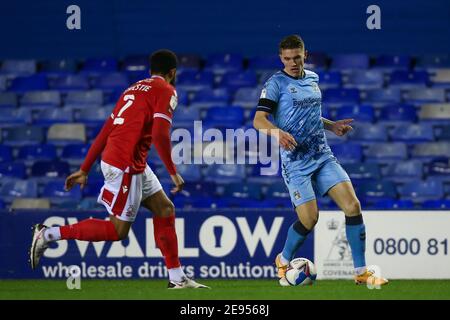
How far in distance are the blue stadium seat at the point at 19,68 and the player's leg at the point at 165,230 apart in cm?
769

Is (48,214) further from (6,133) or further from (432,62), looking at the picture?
(432,62)

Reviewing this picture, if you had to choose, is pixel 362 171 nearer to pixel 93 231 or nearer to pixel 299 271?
pixel 299 271

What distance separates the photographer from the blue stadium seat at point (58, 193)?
13.8 m

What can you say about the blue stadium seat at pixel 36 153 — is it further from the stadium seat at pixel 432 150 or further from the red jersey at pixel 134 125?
Answer: the red jersey at pixel 134 125

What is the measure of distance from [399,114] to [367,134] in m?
0.61

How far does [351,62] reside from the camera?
614 inches

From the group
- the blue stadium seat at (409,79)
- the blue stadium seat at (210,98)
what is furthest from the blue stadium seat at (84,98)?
the blue stadium seat at (409,79)

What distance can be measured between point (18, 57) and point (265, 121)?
8.57 m

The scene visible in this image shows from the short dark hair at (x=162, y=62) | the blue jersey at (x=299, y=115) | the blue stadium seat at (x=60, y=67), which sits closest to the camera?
the short dark hair at (x=162, y=62)

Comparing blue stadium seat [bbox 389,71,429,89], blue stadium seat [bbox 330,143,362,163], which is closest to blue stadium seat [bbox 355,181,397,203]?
blue stadium seat [bbox 330,143,362,163]

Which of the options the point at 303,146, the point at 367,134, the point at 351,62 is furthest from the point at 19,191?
the point at 303,146

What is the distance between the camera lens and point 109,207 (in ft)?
27.7

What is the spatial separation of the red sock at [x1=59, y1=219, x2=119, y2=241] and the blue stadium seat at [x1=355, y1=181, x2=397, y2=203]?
5591 millimetres

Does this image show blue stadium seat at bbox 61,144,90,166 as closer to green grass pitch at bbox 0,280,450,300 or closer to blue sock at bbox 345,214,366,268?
green grass pitch at bbox 0,280,450,300
